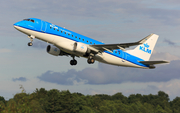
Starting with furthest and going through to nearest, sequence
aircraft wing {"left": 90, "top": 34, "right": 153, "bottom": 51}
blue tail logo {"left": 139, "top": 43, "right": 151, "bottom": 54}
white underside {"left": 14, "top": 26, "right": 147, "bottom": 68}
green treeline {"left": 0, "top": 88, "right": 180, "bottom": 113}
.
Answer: blue tail logo {"left": 139, "top": 43, "right": 151, "bottom": 54} < aircraft wing {"left": 90, "top": 34, "right": 153, "bottom": 51} < white underside {"left": 14, "top": 26, "right": 147, "bottom": 68} < green treeline {"left": 0, "top": 88, "right": 180, "bottom": 113}

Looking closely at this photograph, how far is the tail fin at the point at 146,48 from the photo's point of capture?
173 feet

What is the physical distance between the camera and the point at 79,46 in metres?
Answer: 41.0

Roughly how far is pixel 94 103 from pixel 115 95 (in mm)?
46627

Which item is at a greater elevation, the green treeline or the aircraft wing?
the aircraft wing

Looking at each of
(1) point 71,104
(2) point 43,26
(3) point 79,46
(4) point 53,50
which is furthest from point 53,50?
(1) point 71,104

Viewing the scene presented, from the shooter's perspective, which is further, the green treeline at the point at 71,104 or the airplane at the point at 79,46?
the airplane at the point at 79,46

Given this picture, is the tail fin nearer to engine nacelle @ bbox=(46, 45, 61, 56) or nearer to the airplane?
the airplane

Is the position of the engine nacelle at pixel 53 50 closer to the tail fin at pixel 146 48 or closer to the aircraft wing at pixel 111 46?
the aircraft wing at pixel 111 46

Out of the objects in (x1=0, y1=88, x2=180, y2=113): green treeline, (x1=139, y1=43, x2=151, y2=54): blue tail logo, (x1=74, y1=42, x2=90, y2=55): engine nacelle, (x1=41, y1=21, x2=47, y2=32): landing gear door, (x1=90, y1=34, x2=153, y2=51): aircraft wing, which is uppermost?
(x1=139, y1=43, x2=151, y2=54): blue tail logo

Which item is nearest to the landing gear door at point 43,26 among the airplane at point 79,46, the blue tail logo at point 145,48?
the airplane at point 79,46

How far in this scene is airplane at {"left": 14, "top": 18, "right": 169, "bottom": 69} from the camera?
39.3m

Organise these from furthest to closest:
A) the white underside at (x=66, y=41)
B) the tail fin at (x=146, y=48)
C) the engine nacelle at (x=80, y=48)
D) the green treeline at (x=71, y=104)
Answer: the tail fin at (x=146, y=48) < the engine nacelle at (x=80, y=48) < the white underside at (x=66, y=41) < the green treeline at (x=71, y=104)

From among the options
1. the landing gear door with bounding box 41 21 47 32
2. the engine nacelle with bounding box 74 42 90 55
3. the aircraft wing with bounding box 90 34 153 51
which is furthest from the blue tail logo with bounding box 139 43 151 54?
the landing gear door with bounding box 41 21 47 32

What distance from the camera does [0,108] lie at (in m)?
18.9
